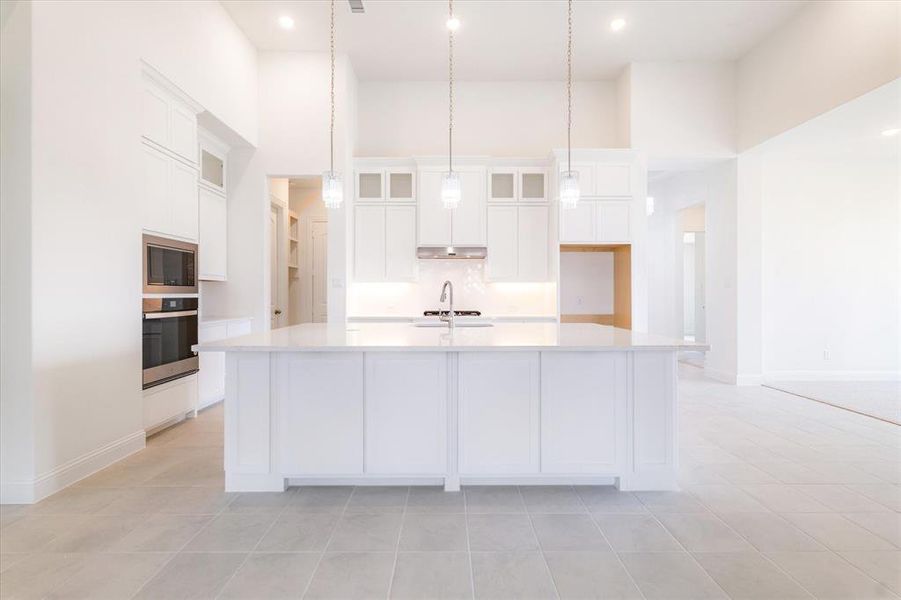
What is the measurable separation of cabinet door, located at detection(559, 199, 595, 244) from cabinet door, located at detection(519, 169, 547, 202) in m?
0.38

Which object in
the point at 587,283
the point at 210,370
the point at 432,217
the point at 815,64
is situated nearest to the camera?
the point at 815,64

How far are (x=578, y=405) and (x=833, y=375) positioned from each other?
5.49m

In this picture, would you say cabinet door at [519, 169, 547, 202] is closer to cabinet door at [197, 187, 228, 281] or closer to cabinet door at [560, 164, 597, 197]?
cabinet door at [560, 164, 597, 197]

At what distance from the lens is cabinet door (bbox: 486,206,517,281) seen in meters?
5.52

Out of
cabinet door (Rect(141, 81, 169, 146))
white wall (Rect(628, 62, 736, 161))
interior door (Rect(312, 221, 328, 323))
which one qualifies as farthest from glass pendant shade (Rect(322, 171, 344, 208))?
interior door (Rect(312, 221, 328, 323))

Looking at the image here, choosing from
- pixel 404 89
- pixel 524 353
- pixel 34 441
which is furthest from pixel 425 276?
pixel 34 441

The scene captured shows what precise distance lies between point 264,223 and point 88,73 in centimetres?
237

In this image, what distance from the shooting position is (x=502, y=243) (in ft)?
18.1

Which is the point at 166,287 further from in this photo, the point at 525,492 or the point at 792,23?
the point at 792,23

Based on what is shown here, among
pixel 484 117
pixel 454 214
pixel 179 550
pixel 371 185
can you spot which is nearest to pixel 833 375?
pixel 454 214

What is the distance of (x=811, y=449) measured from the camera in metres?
3.25

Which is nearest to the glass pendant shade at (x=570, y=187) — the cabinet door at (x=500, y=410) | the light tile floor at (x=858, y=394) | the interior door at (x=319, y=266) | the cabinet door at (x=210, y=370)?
the cabinet door at (x=500, y=410)

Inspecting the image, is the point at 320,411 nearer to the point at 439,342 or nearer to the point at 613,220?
the point at 439,342

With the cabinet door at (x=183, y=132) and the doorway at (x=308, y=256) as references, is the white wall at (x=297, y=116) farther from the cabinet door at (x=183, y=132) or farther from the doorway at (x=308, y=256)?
the doorway at (x=308, y=256)
